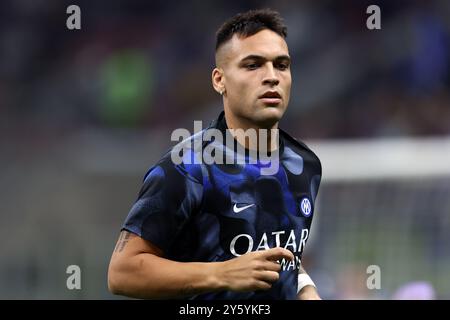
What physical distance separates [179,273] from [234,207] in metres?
0.45

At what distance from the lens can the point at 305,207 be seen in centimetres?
442

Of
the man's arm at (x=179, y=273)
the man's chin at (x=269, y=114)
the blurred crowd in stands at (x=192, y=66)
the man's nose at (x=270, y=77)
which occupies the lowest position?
the man's arm at (x=179, y=273)

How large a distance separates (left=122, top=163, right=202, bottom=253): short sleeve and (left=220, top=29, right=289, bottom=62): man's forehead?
69 centimetres

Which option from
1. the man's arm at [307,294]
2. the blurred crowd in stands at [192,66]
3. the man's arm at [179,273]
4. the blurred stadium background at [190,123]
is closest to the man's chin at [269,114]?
the man's arm at [179,273]

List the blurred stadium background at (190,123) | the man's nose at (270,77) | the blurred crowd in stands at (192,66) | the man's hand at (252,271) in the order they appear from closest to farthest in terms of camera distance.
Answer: the man's hand at (252,271) → the man's nose at (270,77) → the blurred stadium background at (190,123) → the blurred crowd in stands at (192,66)

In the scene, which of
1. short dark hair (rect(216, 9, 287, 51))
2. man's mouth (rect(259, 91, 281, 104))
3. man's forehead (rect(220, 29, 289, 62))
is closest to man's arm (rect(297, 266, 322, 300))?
man's mouth (rect(259, 91, 281, 104))

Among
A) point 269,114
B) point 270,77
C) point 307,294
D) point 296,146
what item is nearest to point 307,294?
point 307,294

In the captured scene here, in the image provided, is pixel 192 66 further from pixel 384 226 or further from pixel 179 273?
pixel 179 273

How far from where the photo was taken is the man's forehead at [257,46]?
4.28 meters

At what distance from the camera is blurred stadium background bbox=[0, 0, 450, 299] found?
31.9 feet

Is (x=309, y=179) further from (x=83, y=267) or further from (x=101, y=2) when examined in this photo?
(x=101, y=2)

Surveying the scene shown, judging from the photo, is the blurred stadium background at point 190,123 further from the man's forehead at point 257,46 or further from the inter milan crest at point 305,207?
the man's forehead at point 257,46
